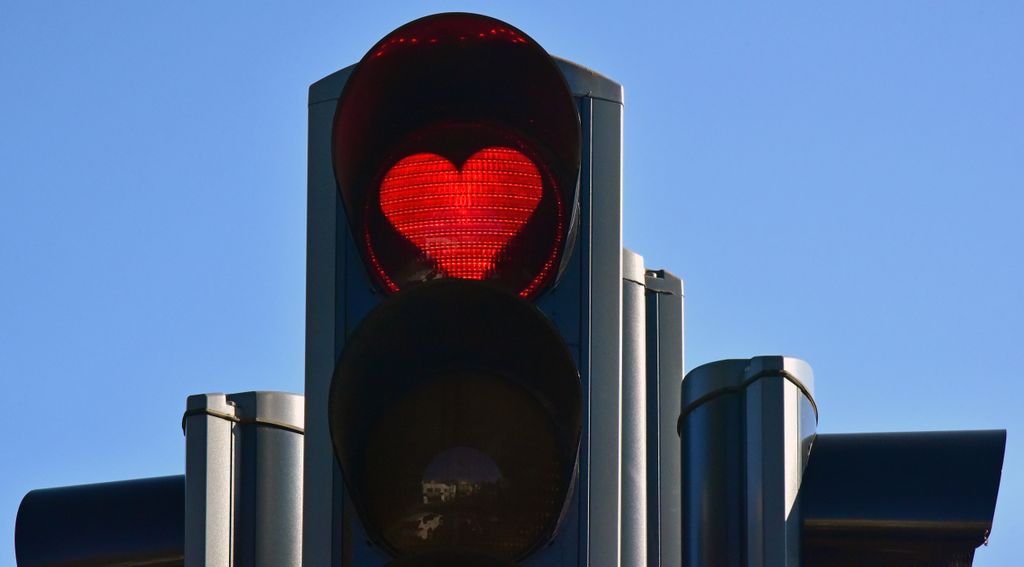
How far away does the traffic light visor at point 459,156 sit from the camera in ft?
10.5

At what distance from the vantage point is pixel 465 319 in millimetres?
3186

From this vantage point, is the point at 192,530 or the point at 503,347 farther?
the point at 192,530

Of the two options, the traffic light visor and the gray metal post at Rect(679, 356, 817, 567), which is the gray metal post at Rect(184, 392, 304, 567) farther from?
the gray metal post at Rect(679, 356, 817, 567)

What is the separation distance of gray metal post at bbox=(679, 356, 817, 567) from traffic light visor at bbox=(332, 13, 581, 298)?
0.50m

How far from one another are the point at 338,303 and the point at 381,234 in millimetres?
149

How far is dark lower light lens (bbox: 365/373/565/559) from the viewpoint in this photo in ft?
10.4

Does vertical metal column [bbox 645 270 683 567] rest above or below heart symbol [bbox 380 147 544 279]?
below

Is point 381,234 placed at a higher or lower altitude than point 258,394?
higher

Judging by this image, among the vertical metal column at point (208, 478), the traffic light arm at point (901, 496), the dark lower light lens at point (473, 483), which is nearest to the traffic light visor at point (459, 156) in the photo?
the dark lower light lens at point (473, 483)

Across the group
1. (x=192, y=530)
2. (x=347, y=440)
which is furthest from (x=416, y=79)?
(x=192, y=530)

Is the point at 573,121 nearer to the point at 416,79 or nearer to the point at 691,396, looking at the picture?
the point at 416,79

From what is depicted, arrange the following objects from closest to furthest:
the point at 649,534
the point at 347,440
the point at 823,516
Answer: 1. the point at 347,440
2. the point at 823,516
3. the point at 649,534

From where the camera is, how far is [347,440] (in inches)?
124

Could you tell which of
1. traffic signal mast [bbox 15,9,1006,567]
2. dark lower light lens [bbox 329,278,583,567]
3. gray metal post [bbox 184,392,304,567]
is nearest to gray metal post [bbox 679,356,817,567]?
traffic signal mast [bbox 15,9,1006,567]
